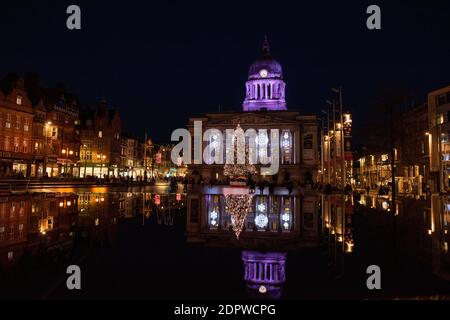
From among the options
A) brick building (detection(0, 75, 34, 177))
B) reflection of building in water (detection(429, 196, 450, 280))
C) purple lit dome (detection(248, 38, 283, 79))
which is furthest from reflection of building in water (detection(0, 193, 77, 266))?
purple lit dome (detection(248, 38, 283, 79))

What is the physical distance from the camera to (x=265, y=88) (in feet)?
364

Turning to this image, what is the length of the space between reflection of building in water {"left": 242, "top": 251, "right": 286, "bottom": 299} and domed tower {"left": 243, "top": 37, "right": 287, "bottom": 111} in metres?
101

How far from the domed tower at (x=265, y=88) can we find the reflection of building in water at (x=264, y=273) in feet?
333

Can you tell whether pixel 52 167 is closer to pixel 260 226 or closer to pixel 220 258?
pixel 260 226

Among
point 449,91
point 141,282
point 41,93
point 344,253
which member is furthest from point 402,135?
point 41,93

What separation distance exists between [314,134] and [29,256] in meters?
92.6

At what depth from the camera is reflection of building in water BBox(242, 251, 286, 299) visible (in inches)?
262

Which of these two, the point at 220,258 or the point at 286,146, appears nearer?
the point at 220,258

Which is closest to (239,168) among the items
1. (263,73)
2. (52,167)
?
(52,167)

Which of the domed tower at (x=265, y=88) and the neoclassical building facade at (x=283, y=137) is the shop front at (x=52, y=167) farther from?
the domed tower at (x=265, y=88)

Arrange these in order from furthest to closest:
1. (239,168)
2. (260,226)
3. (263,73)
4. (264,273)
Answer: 1. (263,73)
2. (239,168)
3. (260,226)
4. (264,273)

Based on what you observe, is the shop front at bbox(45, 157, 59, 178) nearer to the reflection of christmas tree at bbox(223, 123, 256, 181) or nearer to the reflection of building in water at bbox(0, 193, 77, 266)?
the reflection of christmas tree at bbox(223, 123, 256, 181)

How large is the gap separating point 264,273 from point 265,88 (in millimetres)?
105909

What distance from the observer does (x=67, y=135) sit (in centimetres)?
8319
